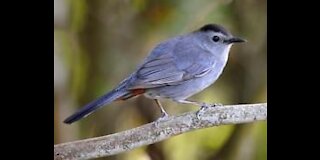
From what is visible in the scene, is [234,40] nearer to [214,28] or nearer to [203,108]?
[214,28]

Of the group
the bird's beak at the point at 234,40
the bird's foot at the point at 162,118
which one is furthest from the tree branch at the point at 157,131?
the bird's beak at the point at 234,40

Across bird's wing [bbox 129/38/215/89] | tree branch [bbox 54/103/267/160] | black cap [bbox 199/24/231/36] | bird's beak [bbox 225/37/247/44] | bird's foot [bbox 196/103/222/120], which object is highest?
black cap [bbox 199/24/231/36]

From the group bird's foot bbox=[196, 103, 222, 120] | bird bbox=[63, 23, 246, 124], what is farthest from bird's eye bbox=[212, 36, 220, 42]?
bird's foot bbox=[196, 103, 222, 120]

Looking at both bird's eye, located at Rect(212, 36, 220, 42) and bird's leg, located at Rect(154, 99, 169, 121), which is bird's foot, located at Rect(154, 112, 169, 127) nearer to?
bird's leg, located at Rect(154, 99, 169, 121)

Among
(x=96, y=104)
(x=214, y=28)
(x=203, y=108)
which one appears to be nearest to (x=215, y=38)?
(x=214, y=28)

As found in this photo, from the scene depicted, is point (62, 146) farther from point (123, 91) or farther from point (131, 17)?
point (131, 17)
